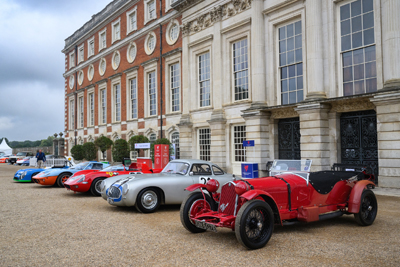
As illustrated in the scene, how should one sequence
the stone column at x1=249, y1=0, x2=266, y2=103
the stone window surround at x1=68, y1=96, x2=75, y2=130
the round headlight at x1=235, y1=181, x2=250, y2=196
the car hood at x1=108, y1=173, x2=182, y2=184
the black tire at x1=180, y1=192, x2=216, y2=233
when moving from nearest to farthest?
1. the round headlight at x1=235, y1=181, x2=250, y2=196
2. the black tire at x1=180, y1=192, x2=216, y2=233
3. the car hood at x1=108, y1=173, x2=182, y2=184
4. the stone column at x1=249, y1=0, x2=266, y2=103
5. the stone window surround at x1=68, y1=96, x2=75, y2=130

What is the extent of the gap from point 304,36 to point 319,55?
4.73 feet

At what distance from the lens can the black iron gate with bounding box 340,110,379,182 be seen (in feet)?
43.2

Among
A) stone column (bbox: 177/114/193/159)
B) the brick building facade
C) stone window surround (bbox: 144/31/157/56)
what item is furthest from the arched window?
stone window surround (bbox: 144/31/157/56)

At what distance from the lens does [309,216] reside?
244 inches

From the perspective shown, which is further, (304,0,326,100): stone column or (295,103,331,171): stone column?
(304,0,326,100): stone column

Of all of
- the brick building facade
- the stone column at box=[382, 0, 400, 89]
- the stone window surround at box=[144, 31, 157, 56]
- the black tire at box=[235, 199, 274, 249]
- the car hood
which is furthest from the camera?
the stone window surround at box=[144, 31, 157, 56]

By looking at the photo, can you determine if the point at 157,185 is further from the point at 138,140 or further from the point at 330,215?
the point at 138,140

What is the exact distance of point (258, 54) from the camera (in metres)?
17.2

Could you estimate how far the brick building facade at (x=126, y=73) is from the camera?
81.5ft

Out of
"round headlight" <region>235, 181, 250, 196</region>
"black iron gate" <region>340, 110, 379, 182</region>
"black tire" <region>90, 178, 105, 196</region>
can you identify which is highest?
"black iron gate" <region>340, 110, 379, 182</region>

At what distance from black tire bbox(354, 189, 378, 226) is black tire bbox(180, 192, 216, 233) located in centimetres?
291

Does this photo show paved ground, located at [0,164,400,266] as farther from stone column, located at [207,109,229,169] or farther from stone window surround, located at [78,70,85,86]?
stone window surround, located at [78,70,85,86]

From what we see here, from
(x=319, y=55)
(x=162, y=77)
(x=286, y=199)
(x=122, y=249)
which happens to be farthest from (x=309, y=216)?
(x=162, y=77)

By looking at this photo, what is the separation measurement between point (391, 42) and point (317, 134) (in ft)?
14.3
